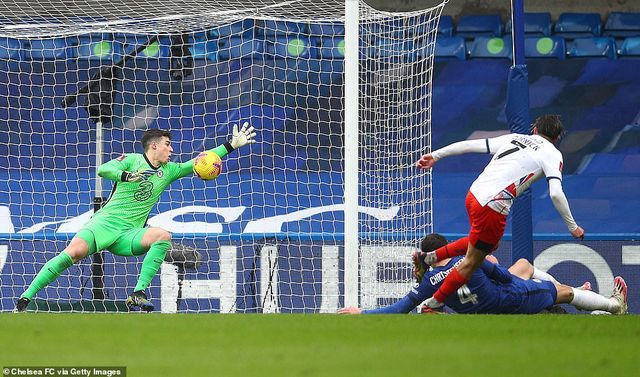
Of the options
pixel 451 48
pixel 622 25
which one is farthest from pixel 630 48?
pixel 451 48

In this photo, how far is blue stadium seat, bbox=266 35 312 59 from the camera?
10.7 m

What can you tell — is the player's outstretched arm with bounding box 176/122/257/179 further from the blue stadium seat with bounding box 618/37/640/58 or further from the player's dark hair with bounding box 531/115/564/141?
the blue stadium seat with bounding box 618/37/640/58

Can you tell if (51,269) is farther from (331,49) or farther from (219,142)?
(331,49)

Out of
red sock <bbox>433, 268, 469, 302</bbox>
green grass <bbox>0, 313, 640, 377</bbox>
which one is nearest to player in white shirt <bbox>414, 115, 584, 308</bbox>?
red sock <bbox>433, 268, 469, 302</bbox>

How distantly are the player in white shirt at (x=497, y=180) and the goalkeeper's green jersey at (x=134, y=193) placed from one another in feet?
7.24

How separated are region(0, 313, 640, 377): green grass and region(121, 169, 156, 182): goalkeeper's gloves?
3088 millimetres

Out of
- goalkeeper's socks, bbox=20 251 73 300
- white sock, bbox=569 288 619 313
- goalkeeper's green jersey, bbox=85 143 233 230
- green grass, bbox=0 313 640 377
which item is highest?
goalkeeper's green jersey, bbox=85 143 233 230

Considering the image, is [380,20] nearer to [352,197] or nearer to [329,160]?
[329,160]

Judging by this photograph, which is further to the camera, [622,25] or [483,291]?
[622,25]

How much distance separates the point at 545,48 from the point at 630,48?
38.6 inches

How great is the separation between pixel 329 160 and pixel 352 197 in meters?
2.24

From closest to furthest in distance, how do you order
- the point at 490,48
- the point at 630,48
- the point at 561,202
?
the point at 561,202 < the point at 490,48 < the point at 630,48

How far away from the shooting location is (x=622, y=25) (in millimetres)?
12227

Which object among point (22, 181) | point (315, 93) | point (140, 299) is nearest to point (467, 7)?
point (315, 93)
